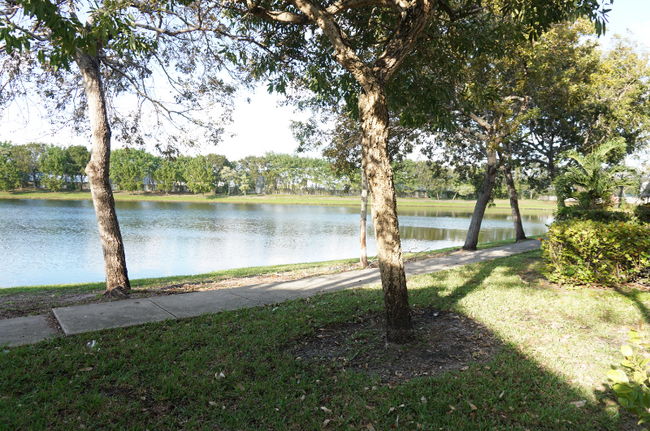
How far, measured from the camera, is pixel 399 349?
14.0 feet

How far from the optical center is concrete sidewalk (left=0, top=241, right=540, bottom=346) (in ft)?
15.3

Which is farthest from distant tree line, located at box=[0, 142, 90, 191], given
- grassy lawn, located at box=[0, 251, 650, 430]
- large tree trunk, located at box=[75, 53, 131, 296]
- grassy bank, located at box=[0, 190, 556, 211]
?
grassy lawn, located at box=[0, 251, 650, 430]

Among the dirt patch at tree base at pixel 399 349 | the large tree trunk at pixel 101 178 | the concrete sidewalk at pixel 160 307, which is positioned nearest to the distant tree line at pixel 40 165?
the large tree trunk at pixel 101 178

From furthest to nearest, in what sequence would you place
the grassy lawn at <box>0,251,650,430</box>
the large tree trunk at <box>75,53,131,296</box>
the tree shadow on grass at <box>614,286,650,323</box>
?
the large tree trunk at <box>75,53,131,296</box> < the tree shadow on grass at <box>614,286,650,323</box> < the grassy lawn at <box>0,251,650,430</box>

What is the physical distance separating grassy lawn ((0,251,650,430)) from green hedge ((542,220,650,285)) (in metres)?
1.18

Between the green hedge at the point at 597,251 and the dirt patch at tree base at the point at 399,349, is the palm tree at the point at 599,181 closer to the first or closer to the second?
the green hedge at the point at 597,251

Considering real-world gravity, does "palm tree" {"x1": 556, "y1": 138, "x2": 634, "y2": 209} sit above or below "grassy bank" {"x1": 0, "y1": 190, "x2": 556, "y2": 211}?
above

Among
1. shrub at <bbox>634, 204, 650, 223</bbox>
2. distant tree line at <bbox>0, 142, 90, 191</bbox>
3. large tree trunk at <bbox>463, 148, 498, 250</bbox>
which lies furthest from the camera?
distant tree line at <bbox>0, 142, 90, 191</bbox>

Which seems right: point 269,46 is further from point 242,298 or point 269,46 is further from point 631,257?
point 631,257

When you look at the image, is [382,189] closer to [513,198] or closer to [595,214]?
[595,214]

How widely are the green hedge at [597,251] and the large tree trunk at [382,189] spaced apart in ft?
14.1

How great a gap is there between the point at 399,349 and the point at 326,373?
96 centimetres

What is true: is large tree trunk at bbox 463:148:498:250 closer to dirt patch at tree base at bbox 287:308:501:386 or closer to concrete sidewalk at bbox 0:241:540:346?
concrete sidewalk at bbox 0:241:540:346

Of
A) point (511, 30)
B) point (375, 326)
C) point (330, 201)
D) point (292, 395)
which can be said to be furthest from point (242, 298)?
point (330, 201)
